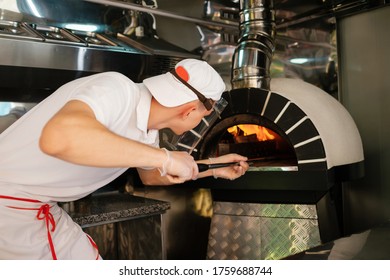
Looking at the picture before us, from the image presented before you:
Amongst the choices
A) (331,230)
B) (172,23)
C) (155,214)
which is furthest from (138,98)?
(172,23)

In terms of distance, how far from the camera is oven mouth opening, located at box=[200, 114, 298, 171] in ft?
8.38

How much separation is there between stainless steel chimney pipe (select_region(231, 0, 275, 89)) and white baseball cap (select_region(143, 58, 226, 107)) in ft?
3.30

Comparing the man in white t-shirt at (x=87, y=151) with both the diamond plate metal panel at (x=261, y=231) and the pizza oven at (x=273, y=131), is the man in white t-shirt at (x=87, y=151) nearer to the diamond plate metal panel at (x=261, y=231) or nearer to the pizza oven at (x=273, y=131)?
the pizza oven at (x=273, y=131)

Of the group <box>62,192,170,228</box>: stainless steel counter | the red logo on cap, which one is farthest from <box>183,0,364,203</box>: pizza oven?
the red logo on cap

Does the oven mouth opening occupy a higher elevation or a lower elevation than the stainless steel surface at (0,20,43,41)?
lower

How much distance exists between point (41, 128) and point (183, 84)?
1.61 ft

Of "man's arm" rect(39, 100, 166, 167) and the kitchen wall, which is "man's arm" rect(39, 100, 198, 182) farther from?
the kitchen wall

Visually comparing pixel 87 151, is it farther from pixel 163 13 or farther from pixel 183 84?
pixel 163 13

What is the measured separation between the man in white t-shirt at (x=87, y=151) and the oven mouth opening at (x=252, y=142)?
36.1 inches

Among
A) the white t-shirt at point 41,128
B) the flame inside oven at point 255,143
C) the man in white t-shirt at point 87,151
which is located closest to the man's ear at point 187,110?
the man in white t-shirt at point 87,151

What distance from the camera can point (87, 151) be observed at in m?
1.25

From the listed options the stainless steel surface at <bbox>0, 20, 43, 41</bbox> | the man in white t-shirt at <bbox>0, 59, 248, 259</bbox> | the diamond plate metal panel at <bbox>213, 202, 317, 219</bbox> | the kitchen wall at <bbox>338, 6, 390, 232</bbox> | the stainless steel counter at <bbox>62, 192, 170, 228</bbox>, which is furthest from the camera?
the kitchen wall at <bbox>338, 6, 390, 232</bbox>

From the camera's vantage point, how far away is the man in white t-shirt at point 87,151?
1.31 metres

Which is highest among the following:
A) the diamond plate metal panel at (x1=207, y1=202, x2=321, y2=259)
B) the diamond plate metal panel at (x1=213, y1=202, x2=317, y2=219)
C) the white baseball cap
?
the white baseball cap
